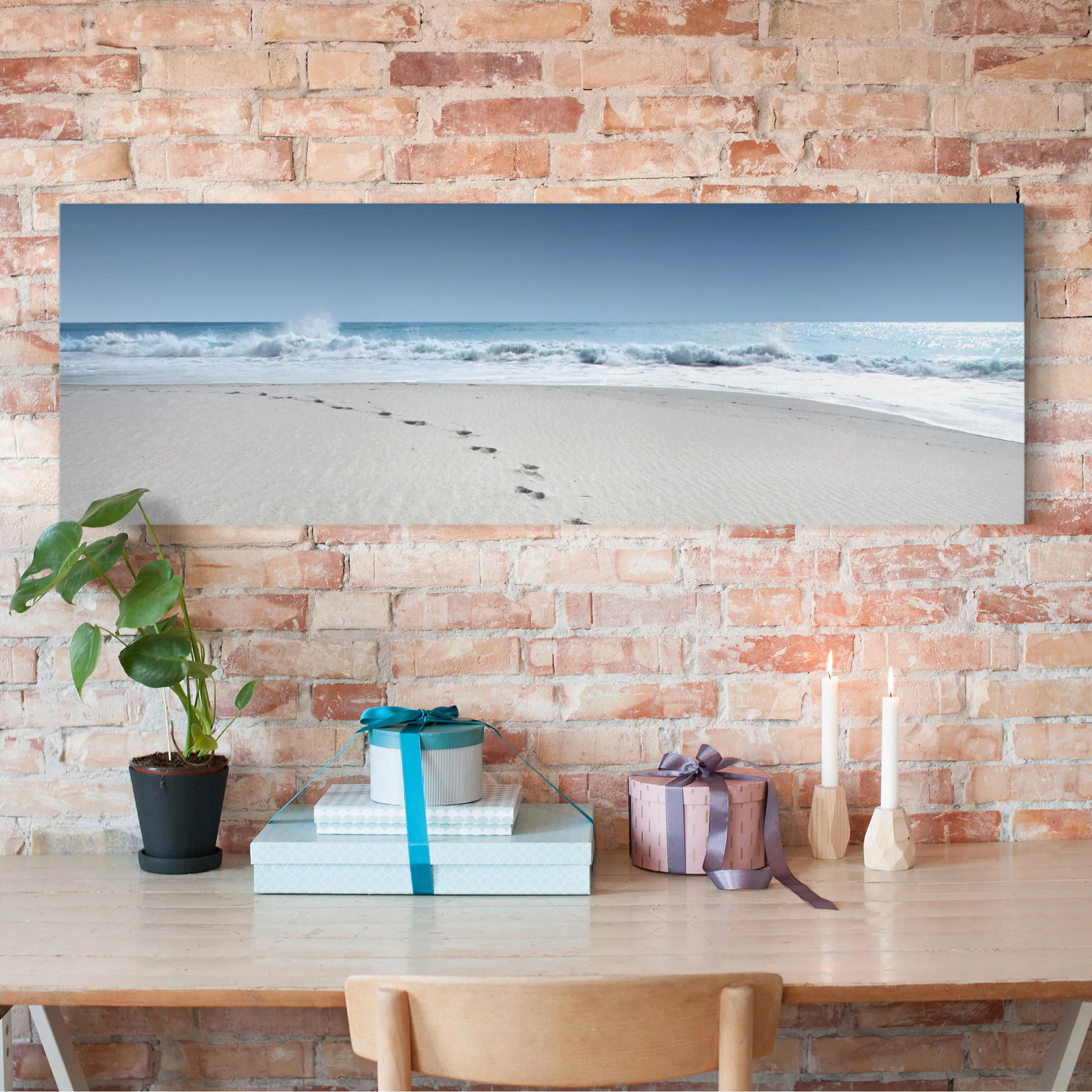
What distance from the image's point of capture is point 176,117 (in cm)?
159

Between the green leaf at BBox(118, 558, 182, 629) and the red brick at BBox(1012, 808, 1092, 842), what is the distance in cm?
128

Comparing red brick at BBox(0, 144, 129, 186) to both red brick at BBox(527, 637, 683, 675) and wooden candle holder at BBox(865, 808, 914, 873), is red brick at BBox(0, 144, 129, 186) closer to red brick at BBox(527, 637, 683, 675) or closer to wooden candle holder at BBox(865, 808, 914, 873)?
red brick at BBox(527, 637, 683, 675)

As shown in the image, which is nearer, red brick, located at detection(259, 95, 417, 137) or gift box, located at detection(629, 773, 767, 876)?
gift box, located at detection(629, 773, 767, 876)

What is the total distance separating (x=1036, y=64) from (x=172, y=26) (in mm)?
1301

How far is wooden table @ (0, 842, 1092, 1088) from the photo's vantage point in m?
1.11

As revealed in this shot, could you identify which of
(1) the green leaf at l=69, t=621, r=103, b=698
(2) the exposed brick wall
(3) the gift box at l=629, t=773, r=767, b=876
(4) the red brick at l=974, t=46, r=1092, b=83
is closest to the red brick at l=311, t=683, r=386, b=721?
(2) the exposed brick wall

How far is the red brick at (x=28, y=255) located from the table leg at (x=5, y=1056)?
3.38ft

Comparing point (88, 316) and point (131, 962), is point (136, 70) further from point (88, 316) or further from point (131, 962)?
point (131, 962)

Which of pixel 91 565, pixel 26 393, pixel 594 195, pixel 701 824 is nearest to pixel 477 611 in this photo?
pixel 701 824

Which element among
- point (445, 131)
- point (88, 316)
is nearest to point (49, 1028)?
point (88, 316)

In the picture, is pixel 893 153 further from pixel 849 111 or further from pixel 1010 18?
pixel 1010 18

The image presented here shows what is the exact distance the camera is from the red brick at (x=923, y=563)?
161 cm

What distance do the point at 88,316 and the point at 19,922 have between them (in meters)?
0.86

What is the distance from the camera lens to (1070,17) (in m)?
1.60
